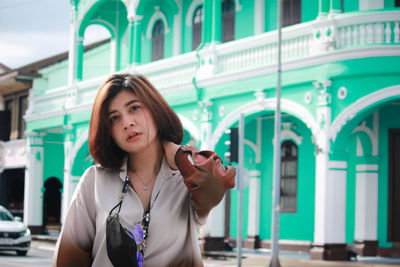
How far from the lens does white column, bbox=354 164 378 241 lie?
17.1 meters

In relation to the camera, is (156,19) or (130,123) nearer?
(130,123)

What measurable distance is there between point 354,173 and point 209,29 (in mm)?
5606

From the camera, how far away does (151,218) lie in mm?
2492

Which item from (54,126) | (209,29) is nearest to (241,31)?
(209,29)

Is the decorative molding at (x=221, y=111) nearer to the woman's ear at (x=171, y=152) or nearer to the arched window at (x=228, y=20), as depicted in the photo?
the arched window at (x=228, y=20)

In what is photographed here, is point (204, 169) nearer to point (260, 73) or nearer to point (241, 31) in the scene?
point (260, 73)

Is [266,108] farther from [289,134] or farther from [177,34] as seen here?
[177,34]

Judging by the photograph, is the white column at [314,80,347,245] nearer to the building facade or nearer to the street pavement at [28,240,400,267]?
the building facade

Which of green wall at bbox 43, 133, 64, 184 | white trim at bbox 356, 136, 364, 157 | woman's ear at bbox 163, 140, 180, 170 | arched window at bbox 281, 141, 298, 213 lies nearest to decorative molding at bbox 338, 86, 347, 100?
white trim at bbox 356, 136, 364, 157

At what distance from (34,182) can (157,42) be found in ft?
25.8

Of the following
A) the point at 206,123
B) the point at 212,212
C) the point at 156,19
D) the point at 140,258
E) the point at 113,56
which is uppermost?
the point at 156,19

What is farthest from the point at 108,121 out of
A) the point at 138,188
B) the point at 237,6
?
the point at 237,6

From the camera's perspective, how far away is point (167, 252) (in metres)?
2.50

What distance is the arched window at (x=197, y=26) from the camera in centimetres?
2171
